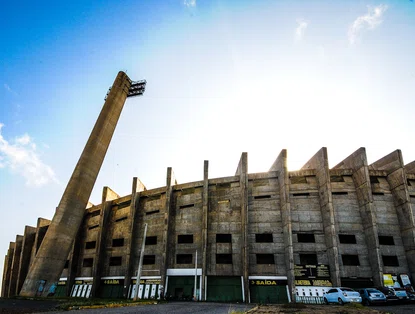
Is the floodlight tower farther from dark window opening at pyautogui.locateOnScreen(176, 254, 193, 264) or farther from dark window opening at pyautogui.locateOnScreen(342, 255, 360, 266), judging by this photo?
dark window opening at pyautogui.locateOnScreen(342, 255, 360, 266)

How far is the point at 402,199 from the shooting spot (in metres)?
30.3

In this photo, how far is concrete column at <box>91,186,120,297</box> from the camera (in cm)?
3588

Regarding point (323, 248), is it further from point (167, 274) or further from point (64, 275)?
point (64, 275)

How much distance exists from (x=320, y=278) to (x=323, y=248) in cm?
327

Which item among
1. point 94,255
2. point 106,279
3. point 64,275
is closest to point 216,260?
point 106,279

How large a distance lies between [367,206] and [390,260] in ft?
21.3

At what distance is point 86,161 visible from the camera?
33.3 metres

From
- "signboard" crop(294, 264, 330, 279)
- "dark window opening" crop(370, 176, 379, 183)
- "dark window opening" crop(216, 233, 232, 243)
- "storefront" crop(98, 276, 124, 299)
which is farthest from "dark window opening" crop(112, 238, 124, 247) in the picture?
"dark window opening" crop(370, 176, 379, 183)

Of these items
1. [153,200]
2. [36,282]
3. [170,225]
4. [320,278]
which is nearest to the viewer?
[36,282]

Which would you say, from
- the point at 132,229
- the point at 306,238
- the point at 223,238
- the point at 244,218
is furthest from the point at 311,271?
the point at 132,229

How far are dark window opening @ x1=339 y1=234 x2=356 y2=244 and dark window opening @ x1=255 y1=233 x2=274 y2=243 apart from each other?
7940mm

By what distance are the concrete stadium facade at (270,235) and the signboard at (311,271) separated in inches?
4.1

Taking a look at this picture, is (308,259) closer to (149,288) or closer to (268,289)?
(268,289)

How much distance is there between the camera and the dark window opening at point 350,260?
29297mm
